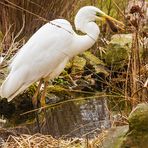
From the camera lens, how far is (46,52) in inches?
277

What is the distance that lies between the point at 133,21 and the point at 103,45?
7.70m

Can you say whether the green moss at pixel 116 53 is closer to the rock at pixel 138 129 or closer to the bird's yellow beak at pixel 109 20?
the bird's yellow beak at pixel 109 20

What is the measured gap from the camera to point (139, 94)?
147 inches

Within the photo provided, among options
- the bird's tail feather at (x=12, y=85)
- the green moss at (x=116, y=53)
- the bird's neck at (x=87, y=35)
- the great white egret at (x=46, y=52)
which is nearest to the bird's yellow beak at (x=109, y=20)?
the great white egret at (x=46, y=52)

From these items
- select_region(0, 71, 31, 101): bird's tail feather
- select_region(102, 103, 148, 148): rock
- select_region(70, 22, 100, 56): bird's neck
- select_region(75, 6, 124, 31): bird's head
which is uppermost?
select_region(75, 6, 124, 31): bird's head

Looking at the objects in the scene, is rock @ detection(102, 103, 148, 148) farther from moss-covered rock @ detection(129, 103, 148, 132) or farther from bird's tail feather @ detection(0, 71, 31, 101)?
bird's tail feather @ detection(0, 71, 31, 101)

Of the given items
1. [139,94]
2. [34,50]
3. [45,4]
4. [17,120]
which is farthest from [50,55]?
[139,94]

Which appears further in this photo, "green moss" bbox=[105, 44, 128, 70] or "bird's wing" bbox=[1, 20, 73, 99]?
"green moss" bbox=[105, 44, 128, 70]

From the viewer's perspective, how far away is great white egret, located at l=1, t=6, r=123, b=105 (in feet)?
22.5

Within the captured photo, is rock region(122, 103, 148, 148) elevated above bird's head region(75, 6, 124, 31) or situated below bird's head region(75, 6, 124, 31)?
below

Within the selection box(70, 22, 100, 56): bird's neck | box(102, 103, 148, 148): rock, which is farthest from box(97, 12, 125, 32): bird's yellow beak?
box(102, 103, 148, 148): rock

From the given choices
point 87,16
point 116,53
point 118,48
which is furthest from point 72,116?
point 118,48

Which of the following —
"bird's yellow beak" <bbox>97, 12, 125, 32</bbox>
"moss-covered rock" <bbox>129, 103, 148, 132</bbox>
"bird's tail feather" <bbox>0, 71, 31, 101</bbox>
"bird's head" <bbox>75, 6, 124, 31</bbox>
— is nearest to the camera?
"moss-covered rock" <bbox>129, 103, 148, 132</bbox>

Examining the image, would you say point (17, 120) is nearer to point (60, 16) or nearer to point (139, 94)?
point (60, 16)
